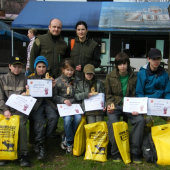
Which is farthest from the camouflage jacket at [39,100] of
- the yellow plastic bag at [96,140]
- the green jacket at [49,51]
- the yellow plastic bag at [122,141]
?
the yellow plastic bag at [122,141]

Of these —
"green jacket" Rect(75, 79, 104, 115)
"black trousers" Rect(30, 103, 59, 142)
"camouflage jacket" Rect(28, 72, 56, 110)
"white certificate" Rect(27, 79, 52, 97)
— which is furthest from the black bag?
"white certificate" Rect(27, 79, 52, 97)

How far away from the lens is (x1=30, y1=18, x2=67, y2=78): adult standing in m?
3.89

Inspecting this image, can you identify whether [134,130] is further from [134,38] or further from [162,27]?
[134,38]

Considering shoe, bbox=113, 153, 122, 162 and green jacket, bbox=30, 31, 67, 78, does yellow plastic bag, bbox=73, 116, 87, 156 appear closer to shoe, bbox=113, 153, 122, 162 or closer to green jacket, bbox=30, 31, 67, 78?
shoe, bbox=113, 153, 122, 162

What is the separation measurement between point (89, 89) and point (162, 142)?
1406 mm

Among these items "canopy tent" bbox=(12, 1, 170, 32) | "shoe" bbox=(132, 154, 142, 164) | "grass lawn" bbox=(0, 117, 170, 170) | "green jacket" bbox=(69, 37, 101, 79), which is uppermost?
"canopy tent" bbox=(12, 1, 170, 32)

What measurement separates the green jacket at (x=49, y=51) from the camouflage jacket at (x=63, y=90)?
510 mm

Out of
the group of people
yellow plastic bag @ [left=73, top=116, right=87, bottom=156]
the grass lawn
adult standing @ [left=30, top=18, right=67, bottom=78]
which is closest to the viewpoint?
the grass lawn

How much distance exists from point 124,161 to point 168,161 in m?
0.62

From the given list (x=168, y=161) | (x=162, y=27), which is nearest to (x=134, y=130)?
(x=168, y=161)

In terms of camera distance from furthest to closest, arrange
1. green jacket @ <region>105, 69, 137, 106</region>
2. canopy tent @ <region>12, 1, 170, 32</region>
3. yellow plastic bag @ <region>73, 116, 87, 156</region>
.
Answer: canopy tent @ <region>12, 1, 170, 32</region> < green jacket @ <region>105, 69, 137, 106</region> < yellow plastic bag @ <region>73, 116, 87, 156</region>

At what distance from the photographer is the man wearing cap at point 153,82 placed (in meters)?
3.38

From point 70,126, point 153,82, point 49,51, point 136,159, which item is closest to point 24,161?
point 70,126

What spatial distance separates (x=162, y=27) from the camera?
9672 millimetres
